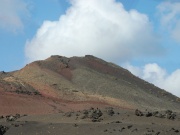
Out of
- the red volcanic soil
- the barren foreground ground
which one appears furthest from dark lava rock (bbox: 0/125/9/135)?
the red volcanic soil

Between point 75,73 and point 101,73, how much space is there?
17.2 feet

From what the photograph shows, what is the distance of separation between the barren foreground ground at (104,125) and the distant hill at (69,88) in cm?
1195

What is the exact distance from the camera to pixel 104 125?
64.8 feet

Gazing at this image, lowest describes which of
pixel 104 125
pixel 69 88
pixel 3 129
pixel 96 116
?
pixel 3 129

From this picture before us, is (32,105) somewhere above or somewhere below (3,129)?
above

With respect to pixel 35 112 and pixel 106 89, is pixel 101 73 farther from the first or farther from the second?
pixel 35 112

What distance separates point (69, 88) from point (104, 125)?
26013 millimetres

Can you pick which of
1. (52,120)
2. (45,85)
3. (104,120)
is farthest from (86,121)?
(45,85)

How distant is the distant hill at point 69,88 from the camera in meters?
36.4

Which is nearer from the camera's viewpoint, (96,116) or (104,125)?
(104,125)

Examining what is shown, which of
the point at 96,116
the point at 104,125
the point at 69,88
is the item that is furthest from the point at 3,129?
the point at 69,88

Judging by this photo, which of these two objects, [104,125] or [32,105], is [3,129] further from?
[32,105]

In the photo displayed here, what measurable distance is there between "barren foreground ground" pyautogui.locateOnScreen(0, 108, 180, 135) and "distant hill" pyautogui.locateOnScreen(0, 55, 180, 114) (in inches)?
470

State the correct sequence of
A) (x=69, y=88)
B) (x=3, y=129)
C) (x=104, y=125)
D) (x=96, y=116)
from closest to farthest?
(x=104, y=125) → (x=3, y=129) → (x=96, y=116) → (x=69, y=88)
